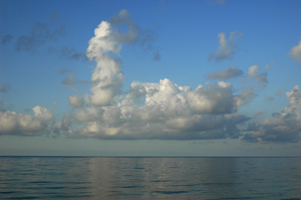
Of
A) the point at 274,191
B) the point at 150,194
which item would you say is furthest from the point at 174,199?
the point at 274,191

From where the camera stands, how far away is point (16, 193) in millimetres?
43656

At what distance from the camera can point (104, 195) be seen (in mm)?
42219

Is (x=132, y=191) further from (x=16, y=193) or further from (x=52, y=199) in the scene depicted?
(x=16, y=193)

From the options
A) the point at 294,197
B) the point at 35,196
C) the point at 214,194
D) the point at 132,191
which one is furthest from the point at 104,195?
the point at 294,197

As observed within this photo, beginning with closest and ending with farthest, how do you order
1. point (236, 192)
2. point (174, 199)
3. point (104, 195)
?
point (174, 199), point (104, 195), point (236, 192)

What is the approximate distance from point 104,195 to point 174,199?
11.1 metres

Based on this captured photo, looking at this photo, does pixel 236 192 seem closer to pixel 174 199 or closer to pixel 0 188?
pixel 174 199

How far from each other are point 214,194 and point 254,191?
898 cm

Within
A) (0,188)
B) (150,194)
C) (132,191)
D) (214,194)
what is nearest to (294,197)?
(214,194)

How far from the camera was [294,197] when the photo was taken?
140ft

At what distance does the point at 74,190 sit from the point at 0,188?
540 inches

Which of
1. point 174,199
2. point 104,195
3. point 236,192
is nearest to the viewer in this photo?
point 174,199

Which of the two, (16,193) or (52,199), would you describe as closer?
(52,199)

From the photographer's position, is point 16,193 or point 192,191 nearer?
point 16,193
